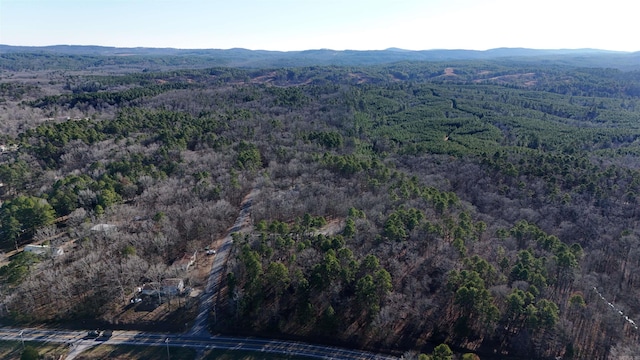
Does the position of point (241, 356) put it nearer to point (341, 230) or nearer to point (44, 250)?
point (341, 230)

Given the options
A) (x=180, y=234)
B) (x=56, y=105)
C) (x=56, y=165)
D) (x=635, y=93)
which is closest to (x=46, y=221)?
(x=180, y=234)

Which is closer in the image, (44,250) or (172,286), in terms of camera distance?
(172,286)

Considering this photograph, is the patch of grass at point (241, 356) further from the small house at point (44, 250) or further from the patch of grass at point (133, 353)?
the small house at point (44, 250)

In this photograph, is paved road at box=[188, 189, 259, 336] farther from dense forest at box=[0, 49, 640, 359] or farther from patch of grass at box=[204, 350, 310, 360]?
patch of grass at box=[204, 350, 310, 360]

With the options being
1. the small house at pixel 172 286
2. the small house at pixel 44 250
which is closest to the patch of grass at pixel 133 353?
the small house at pixel 172 286

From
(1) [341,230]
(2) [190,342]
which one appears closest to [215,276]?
(2) [190,342]

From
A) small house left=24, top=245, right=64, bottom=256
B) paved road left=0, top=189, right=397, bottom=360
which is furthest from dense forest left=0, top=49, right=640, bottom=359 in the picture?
small house left=24, top=245, right=64, bottom=256
